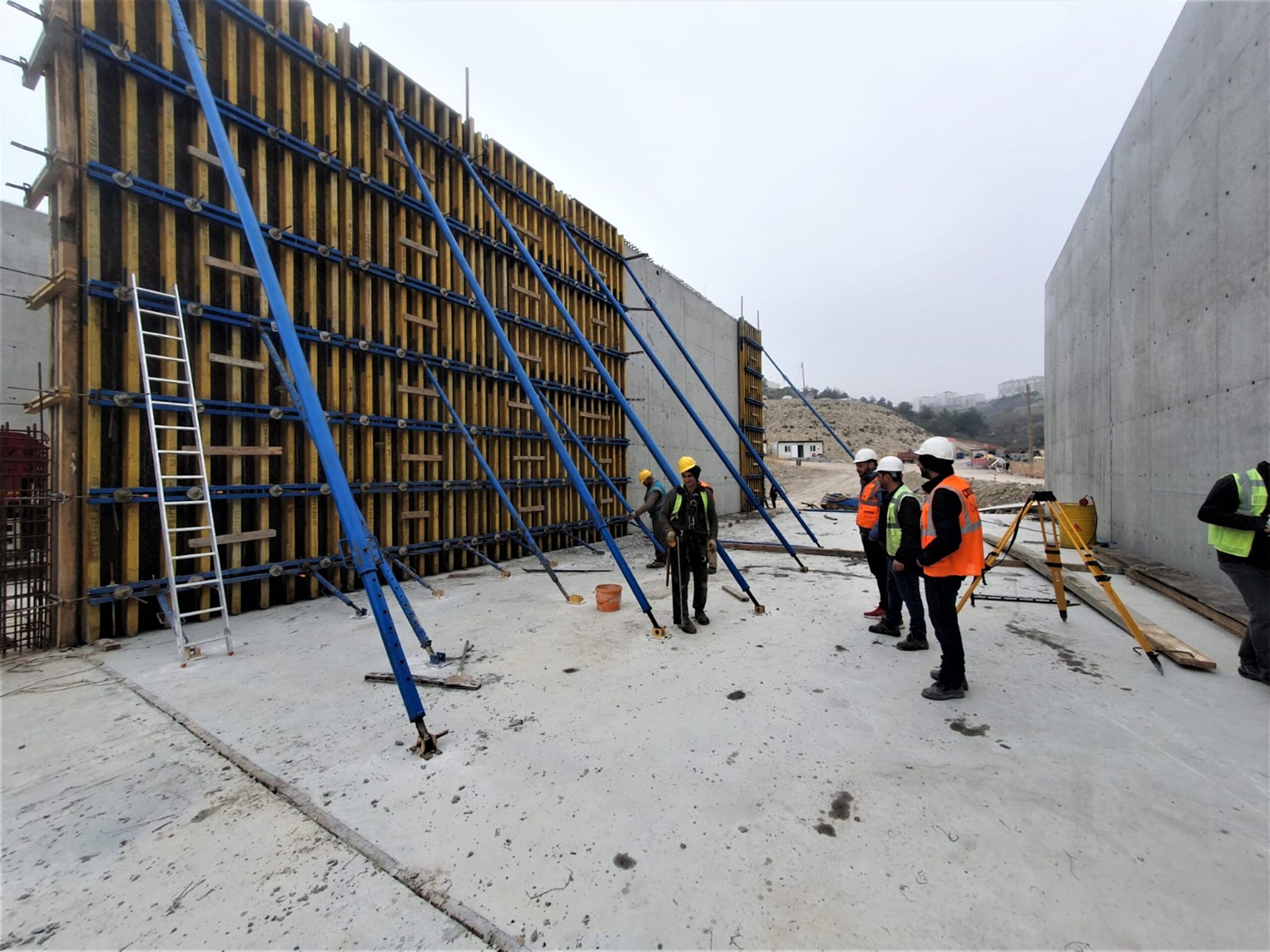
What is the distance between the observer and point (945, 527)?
12.2 feet

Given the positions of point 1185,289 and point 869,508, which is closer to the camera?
point 869,508

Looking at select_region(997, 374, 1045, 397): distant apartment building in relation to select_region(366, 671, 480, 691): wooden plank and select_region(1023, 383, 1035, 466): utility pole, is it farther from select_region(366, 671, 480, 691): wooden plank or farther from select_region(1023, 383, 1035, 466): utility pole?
select_region(366, 671, 480, 691): wooden plank

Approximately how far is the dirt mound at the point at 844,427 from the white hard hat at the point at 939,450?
59.7 m

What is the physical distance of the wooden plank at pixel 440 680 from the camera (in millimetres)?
3801

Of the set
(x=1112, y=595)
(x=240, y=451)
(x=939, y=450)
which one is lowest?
(x=1112, y=595)

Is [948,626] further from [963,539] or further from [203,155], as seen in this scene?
[203,155]

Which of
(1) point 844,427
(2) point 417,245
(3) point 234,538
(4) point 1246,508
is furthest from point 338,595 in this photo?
(1) point 844,427

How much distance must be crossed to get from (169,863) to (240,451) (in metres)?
4.74

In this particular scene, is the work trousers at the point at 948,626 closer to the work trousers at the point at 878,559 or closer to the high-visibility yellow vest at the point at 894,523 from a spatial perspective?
the high-visibility yellow vest at the point at 894,523

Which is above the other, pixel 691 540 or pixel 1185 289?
pixel 1185 289

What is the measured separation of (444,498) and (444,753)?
5.71 m

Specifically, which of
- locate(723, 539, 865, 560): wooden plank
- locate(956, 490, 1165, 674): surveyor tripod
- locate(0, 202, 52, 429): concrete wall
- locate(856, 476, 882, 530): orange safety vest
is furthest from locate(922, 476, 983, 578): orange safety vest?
locate(0, 202, 52, 429): concrete wall

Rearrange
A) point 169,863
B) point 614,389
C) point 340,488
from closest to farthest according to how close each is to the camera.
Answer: point 169,863, point 340,488, point 614,389

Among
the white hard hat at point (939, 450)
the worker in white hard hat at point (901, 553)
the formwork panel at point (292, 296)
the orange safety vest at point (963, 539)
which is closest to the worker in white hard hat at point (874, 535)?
the worker in white hard hat at point (901, 553)
